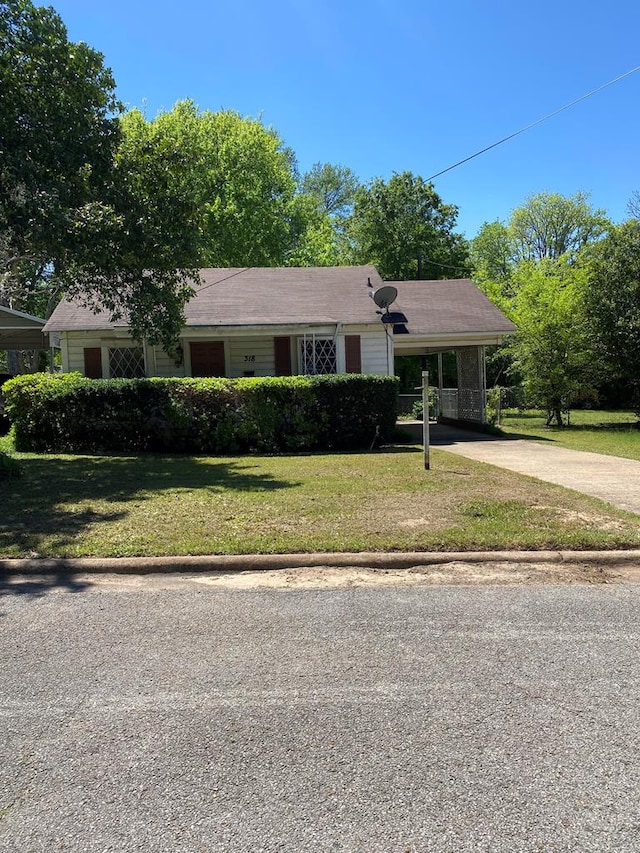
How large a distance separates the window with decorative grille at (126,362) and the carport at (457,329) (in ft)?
24.6

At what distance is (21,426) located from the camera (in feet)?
44.8

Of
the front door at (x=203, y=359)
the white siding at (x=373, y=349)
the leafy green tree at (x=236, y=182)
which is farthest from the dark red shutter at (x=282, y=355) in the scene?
the leafy green tree at (x=236, y=182)

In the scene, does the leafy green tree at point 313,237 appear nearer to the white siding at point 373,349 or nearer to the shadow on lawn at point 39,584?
the white siding at point 373,349

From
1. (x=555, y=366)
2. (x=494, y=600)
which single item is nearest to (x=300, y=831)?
(x=494, y=600)

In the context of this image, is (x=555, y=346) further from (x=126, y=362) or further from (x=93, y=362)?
(x=93, y=362)

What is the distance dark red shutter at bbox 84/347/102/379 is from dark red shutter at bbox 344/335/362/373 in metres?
6.88

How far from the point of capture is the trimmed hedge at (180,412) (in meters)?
13.3

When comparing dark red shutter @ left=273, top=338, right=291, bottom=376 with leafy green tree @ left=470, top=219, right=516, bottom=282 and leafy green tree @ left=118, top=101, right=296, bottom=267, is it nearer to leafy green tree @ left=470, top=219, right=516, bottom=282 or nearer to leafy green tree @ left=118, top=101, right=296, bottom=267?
leafy green tree @ left=118, top=101, right=296, bottom=267

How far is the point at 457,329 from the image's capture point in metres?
19.3

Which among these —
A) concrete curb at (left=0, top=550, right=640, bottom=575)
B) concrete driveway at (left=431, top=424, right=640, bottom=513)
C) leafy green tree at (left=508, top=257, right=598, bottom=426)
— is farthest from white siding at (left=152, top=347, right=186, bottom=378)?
leafy green tree at (left=508, top=257, right=598, bottom=426)

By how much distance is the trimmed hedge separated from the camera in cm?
1329

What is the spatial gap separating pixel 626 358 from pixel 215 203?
19193 mm

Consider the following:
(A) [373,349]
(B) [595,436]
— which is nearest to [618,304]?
(B) [595,436]

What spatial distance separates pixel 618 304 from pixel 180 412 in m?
16.7
